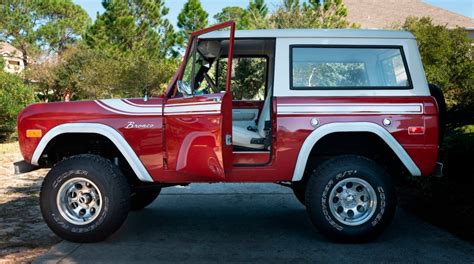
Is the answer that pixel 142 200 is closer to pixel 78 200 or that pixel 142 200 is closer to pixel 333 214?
pixel 78 200

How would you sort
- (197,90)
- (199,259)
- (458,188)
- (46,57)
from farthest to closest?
(46,57)
(458,188)
(197,90)
(199,259)

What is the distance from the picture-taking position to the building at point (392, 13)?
24.2 metres

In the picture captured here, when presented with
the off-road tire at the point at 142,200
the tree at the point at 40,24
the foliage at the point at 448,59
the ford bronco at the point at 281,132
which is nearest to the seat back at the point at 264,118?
the ford bronco at the point at 281,132

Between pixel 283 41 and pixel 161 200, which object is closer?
pixel 283 41

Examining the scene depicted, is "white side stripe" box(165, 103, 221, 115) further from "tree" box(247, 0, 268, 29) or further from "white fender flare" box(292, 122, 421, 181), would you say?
"tree" box(247, 0, 268, 29)

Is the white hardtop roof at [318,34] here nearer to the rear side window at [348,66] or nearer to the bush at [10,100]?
the rear side window at [348,66]

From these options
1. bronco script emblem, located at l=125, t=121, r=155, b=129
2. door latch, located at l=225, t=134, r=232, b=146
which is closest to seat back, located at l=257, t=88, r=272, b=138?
door latch, located at l=225, t=134, r=232, b=146

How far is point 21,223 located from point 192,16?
2872 centimetres

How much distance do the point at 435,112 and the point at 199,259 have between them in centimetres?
271

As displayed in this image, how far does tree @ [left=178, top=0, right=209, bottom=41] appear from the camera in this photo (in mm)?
32781

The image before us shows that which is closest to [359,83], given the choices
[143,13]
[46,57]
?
[143,13]

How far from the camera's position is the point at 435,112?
486 centimetres

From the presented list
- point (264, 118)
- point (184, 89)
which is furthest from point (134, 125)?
point (264, 118)

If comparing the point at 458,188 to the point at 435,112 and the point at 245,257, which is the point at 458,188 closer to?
the point at 435,112
